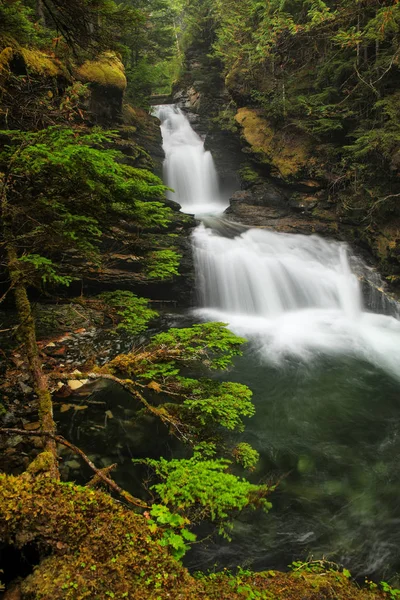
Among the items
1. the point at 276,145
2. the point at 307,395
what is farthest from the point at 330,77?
the point at 307,395

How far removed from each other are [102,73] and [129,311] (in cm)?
1080

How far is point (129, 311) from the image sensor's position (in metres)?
3.73

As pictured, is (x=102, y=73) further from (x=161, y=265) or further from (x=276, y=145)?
(x=161, y=265)

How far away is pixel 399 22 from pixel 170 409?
13.4 metres

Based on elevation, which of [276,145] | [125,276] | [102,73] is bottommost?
[125,276]

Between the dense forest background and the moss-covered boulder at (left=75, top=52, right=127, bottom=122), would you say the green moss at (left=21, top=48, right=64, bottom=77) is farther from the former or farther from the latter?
the moss-covered boulder at (left=75, top=52, right=127, bottom=122)

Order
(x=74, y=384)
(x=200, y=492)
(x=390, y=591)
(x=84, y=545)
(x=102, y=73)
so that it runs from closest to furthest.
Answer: (x=84, y=545) < (x=200, y=492) < (x=390, y=591) < (x=74, y=384) < (x=102, y=73)

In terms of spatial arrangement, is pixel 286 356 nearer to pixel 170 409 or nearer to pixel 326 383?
pixel 326 383

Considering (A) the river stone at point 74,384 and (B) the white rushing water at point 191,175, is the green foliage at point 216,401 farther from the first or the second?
(B) the white rushing water at point 191,175

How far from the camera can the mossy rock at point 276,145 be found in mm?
14422

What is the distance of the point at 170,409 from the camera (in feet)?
11.3

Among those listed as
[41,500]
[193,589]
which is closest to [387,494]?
[193,589]

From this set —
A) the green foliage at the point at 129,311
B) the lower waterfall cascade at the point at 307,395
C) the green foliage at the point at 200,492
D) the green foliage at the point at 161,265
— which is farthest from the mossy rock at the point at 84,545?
the lower waterfall cascade at the point at 307,395

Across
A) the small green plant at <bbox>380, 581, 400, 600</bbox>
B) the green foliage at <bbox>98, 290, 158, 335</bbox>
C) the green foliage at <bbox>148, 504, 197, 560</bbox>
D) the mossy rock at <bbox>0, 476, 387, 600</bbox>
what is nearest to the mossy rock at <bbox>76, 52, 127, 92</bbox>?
the green foliage at <bbox>98, 290, 158, 335</bbox>
